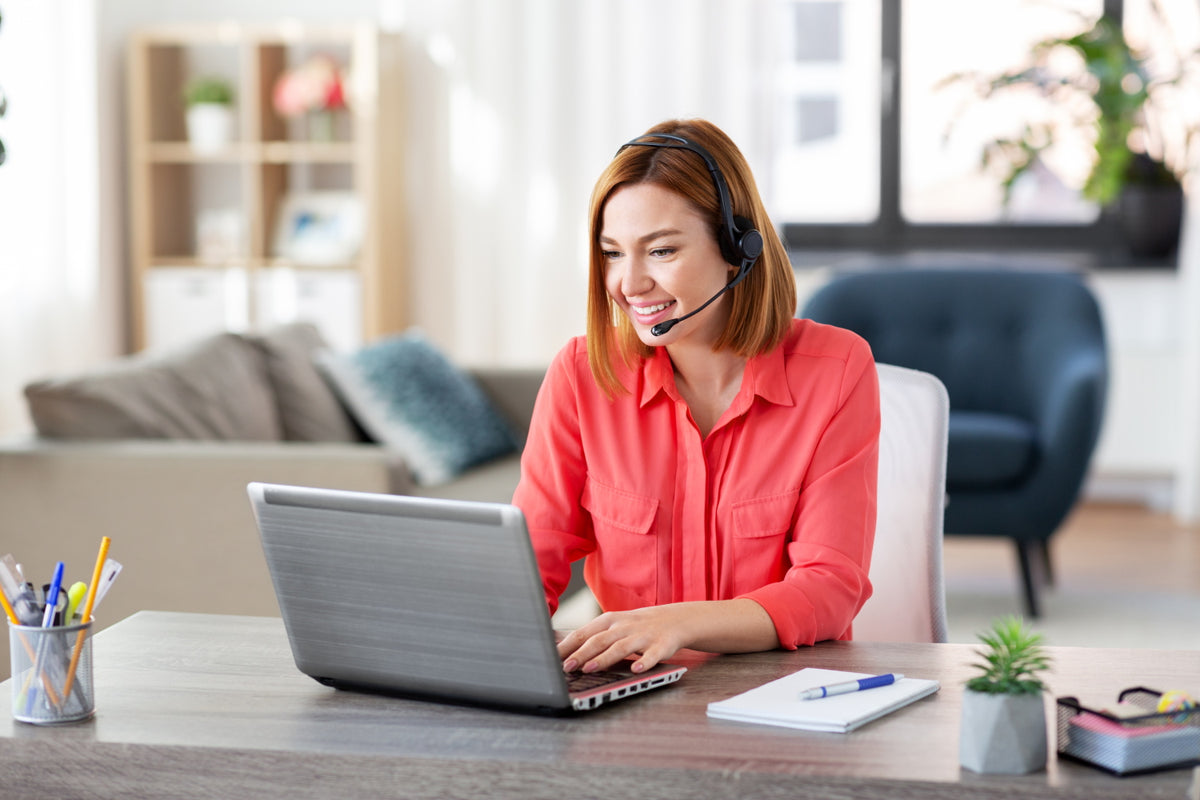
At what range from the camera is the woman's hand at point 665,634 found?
1.20 m

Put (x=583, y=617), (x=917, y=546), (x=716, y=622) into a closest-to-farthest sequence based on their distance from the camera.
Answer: (x=716, y=622), (x=917, y=546), (x=583, y=617)

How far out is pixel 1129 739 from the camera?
38.2 inches

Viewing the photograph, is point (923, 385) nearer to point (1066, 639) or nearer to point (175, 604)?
point (175, 604)

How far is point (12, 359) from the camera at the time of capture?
14.9 feet

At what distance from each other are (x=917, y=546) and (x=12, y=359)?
12.0 ft

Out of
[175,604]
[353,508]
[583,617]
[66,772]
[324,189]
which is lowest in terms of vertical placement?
[583,617]

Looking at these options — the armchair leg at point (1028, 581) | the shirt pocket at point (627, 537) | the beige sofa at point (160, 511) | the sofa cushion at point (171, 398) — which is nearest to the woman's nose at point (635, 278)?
the shirt pocket at point (627, 537)

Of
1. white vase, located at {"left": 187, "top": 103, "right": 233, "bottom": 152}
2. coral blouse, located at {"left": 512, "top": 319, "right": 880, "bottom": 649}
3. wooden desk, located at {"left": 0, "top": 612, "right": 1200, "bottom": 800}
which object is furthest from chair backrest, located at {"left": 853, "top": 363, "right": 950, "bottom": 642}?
white vase, located at {"left": 187, "top": 103, "right": 233, "bottom": 152}

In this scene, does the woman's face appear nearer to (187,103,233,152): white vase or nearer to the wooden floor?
the wooden floor

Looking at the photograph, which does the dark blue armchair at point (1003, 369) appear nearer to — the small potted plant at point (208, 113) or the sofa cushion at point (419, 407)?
the sofa cushion at point (419, 407)

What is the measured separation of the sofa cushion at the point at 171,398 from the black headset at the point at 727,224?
159cm

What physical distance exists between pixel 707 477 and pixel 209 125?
3910 millimetres

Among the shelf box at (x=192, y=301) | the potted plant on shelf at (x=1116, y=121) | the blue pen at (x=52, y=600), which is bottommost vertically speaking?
the blue pen at (x=52, y=600)

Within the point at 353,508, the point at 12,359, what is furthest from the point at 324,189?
the point at 353,508
